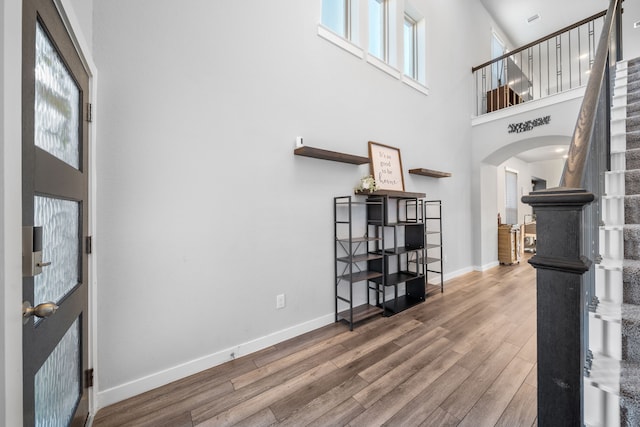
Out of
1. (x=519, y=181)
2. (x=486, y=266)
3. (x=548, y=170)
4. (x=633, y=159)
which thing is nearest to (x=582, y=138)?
(x=633, y=159)

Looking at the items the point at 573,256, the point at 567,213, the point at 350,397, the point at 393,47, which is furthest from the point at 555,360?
the point at 393,47

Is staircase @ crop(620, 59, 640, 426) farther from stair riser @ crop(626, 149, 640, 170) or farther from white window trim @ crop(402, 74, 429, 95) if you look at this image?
white window trim @ crop(402, 74, 429, 95)

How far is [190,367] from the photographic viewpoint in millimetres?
1910

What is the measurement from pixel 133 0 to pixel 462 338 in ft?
12.4

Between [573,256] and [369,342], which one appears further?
[369,342]

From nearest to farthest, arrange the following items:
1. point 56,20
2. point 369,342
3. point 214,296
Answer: point 56,20 < point 214,296 < point 369,342

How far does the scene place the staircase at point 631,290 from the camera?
85 cm

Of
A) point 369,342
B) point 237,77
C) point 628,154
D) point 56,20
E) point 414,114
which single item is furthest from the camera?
point 414,114

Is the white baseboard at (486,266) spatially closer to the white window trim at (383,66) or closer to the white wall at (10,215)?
the white window trim at (383,66)

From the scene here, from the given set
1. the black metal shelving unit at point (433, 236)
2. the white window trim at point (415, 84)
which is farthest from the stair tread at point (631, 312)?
the white window trim at point (415, 84)

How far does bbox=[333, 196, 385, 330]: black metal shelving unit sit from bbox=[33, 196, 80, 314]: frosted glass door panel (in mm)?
2029

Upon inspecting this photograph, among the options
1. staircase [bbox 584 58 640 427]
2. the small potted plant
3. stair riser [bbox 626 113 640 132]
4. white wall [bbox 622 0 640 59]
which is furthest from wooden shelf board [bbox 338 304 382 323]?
white wall [bbox 622 0 640 59]

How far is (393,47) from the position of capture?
354 centimetres

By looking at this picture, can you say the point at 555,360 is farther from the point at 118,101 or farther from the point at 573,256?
the point at 118,101
